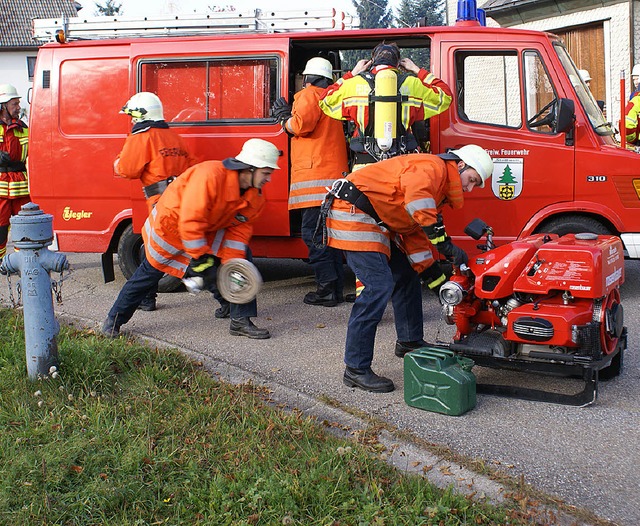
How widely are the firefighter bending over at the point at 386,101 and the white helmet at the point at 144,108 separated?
148 cm

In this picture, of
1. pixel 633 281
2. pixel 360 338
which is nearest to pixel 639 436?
pixel 360 338

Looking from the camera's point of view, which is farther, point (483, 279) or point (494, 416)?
point (483, 279)

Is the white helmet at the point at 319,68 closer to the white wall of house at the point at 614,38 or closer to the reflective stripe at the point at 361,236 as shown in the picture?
the reflective stripe at the point at 361,236

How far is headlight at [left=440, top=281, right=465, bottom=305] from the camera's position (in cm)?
486

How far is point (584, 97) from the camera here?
6.93 m

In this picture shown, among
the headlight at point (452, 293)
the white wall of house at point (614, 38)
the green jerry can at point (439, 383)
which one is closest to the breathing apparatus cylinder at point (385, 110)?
the headlight at point (452, 293)

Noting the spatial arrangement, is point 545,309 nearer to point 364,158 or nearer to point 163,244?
point 364,158

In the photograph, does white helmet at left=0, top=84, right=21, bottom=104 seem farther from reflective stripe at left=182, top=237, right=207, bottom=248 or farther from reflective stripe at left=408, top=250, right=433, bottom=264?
reflective stripe at left=408, top=250, right=433, bottom=264

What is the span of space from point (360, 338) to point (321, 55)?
395 centimetres

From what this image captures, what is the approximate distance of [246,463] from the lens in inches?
141

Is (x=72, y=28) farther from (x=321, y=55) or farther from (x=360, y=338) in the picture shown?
(x=360, y=338)

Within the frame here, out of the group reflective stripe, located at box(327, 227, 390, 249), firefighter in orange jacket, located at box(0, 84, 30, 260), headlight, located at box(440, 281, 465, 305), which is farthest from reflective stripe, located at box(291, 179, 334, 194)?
firefighter in orange jacket, located at box(0, 84, 30, 260)

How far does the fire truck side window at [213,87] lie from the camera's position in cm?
717

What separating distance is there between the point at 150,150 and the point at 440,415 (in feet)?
11.8
